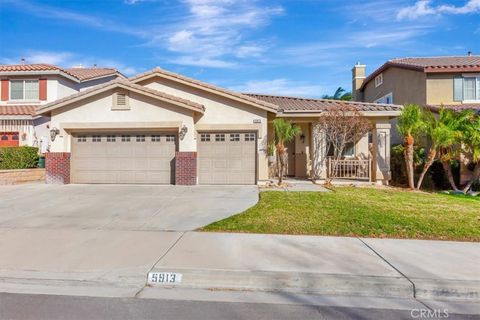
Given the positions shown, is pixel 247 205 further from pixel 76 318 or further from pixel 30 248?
pixel 76 318

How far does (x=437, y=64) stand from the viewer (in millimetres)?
20109

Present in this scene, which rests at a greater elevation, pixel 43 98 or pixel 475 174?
pixel 43 98

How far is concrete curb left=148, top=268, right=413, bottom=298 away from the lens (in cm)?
501

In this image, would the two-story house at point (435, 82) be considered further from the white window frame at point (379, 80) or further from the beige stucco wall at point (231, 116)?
the beige stucco wall at point (231, 116)

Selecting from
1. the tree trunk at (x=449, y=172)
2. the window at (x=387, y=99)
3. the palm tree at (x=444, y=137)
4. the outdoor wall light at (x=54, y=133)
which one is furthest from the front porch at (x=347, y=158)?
the outdoor wall light at (x=54, y=133)

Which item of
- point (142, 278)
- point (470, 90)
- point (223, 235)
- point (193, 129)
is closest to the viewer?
point (142, 278)

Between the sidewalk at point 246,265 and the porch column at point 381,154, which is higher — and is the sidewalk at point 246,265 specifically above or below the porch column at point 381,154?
below

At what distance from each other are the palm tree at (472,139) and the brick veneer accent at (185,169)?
1050cm

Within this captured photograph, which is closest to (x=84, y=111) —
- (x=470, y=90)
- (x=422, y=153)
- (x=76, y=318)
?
(x=76, y=318)

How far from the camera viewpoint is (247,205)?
10211 millimetres

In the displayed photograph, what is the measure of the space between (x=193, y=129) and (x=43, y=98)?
12.5 meters

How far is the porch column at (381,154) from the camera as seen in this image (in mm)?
15117

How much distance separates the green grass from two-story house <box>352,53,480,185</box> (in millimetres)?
8089

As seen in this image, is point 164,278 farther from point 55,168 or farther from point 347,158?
point 347,158
